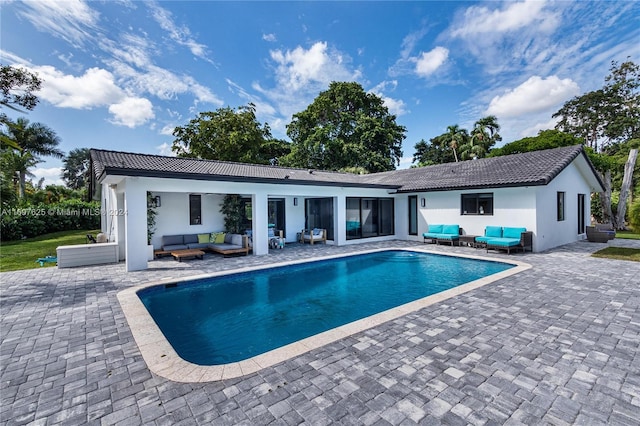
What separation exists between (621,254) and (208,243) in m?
16.9

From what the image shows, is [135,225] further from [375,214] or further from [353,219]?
[375,214]

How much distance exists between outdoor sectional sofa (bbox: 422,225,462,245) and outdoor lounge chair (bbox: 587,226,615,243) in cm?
687

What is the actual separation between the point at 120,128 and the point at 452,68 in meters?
24.3

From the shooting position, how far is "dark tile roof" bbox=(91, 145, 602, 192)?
1087 cm

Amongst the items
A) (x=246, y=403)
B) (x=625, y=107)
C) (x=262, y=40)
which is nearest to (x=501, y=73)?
(x=262, y=40)

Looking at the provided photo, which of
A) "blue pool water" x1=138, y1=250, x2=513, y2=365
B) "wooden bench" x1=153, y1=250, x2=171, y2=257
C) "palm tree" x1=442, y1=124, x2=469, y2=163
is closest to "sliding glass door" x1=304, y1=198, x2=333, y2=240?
"blue pool water" x1=138, y1=250, x2=513, y2=365

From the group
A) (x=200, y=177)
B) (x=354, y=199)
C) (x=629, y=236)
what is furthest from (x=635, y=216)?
(x=200, y=177)

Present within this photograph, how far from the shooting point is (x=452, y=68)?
19047 millimetres

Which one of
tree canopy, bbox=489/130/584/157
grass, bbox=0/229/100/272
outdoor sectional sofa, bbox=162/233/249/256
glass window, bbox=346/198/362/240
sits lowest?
grass, bbox=0/229/100/272

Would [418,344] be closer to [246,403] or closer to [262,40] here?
[246,403]

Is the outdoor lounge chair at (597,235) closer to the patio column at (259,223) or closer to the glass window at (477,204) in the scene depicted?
the glass window at (477,204)

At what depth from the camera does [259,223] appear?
13.0 m

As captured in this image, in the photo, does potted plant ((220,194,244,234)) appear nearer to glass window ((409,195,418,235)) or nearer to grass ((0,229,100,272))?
grass ((0,229,100,272))

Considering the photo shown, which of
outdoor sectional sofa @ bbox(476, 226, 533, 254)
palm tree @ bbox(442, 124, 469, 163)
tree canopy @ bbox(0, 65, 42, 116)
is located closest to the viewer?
tree canopy @ bbox(0, 65, 42, 116)
